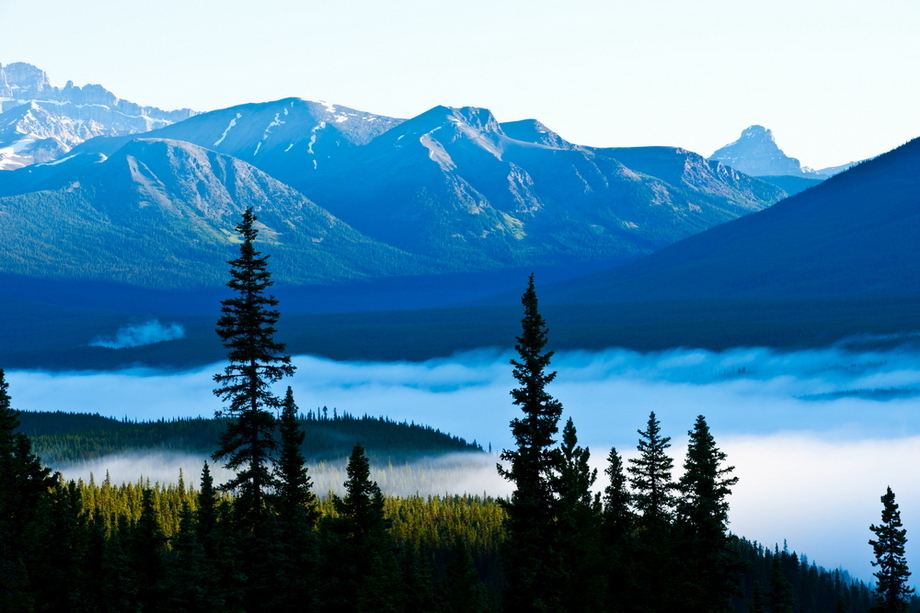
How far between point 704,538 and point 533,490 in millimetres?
8540

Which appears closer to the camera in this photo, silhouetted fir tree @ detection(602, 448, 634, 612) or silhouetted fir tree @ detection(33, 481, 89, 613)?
silhouetted fir tree @ detection(602, 448, 634, 612)

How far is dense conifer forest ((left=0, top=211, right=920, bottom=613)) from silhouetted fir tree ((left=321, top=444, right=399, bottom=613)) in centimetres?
9

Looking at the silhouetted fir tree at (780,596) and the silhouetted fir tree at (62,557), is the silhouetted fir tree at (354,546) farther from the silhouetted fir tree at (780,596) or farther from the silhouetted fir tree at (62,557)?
the silhouetted fir tree at (780,596)

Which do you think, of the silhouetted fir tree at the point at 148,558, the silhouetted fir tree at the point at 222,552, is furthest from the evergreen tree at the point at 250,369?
the silhouetted fir tree at the point at 148,558

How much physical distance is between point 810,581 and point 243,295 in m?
88.5

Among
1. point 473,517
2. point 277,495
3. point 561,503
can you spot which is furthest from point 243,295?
point 473,517

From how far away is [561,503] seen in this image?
150 feet

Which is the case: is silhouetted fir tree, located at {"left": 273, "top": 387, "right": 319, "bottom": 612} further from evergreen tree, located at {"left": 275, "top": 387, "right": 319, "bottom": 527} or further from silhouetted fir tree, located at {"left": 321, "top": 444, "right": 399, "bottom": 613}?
silhouetted fir tree, located at {"left": 321, "top": 444, "right": 399, "bottom": 613}

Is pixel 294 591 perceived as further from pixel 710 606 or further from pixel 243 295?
pixel 710 606

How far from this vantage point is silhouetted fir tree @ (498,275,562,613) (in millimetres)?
46031

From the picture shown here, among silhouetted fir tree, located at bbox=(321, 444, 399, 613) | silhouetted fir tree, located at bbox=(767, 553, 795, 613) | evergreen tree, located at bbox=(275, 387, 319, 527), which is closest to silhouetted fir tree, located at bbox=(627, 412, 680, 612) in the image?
silhouetted fir tree, located at bbox=(767, 553, 795, 613)

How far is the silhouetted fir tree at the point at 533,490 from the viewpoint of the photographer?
1812 inches

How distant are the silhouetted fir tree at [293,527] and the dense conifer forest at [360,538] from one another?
0.32 ft

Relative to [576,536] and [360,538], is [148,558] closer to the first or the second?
[360,538]
